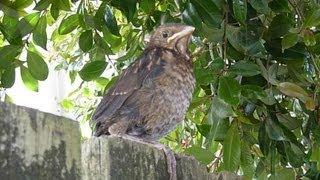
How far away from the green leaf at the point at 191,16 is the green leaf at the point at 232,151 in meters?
0.36

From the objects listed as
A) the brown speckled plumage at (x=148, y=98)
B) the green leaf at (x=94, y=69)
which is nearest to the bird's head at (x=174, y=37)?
the brown speckled plumage at (x=148, y=98)

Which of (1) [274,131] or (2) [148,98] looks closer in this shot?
(2) [148,98]

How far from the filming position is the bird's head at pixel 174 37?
6.77 ft

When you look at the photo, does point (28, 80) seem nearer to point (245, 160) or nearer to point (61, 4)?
point (61, 4)

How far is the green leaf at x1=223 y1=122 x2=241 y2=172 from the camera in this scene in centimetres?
198

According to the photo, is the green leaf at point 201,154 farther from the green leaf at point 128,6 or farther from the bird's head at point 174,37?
the green leaf at point 128,6

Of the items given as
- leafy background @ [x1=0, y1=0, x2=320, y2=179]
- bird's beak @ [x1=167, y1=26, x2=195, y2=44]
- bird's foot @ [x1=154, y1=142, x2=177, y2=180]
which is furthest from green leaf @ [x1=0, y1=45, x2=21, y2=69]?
bird's foot @ [x1=154, y1=142, x2=177, y2=180]

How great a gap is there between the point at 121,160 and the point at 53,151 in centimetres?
20

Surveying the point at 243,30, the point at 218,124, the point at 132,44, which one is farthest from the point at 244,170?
the point at 132,44

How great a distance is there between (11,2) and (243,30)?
779 millimetres

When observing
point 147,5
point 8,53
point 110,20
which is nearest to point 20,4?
point 8,53

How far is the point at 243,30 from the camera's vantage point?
1.97m

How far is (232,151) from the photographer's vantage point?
6.52 feet

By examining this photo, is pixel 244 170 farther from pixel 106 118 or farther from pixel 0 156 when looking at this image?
pixel 0 156
